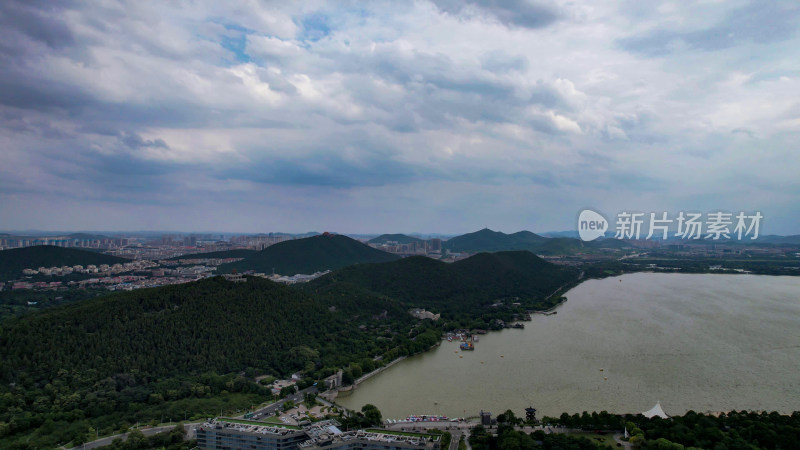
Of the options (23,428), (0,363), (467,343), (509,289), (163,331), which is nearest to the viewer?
(23,428)

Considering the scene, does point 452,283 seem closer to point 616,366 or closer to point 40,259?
point 616,366

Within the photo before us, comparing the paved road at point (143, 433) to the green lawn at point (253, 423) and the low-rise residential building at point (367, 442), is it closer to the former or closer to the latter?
the green lawn at point (253, 423)

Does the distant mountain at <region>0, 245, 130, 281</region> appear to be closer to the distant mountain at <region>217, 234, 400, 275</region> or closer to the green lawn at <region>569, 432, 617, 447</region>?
the distant mountain at <region>217, 234, 400, 275</region>

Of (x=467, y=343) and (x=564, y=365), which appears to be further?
(x=467, y=343)

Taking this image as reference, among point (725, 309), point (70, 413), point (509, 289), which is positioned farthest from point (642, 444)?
point (509, 289)

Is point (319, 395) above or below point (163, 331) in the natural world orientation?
below

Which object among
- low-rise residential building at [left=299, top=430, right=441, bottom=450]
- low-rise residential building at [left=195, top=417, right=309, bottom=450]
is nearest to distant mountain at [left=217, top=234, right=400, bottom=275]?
low-rise residential building at [left=195, top=417, right=309, bottom=450]

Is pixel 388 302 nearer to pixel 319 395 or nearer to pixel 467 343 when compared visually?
pixel 467 343
